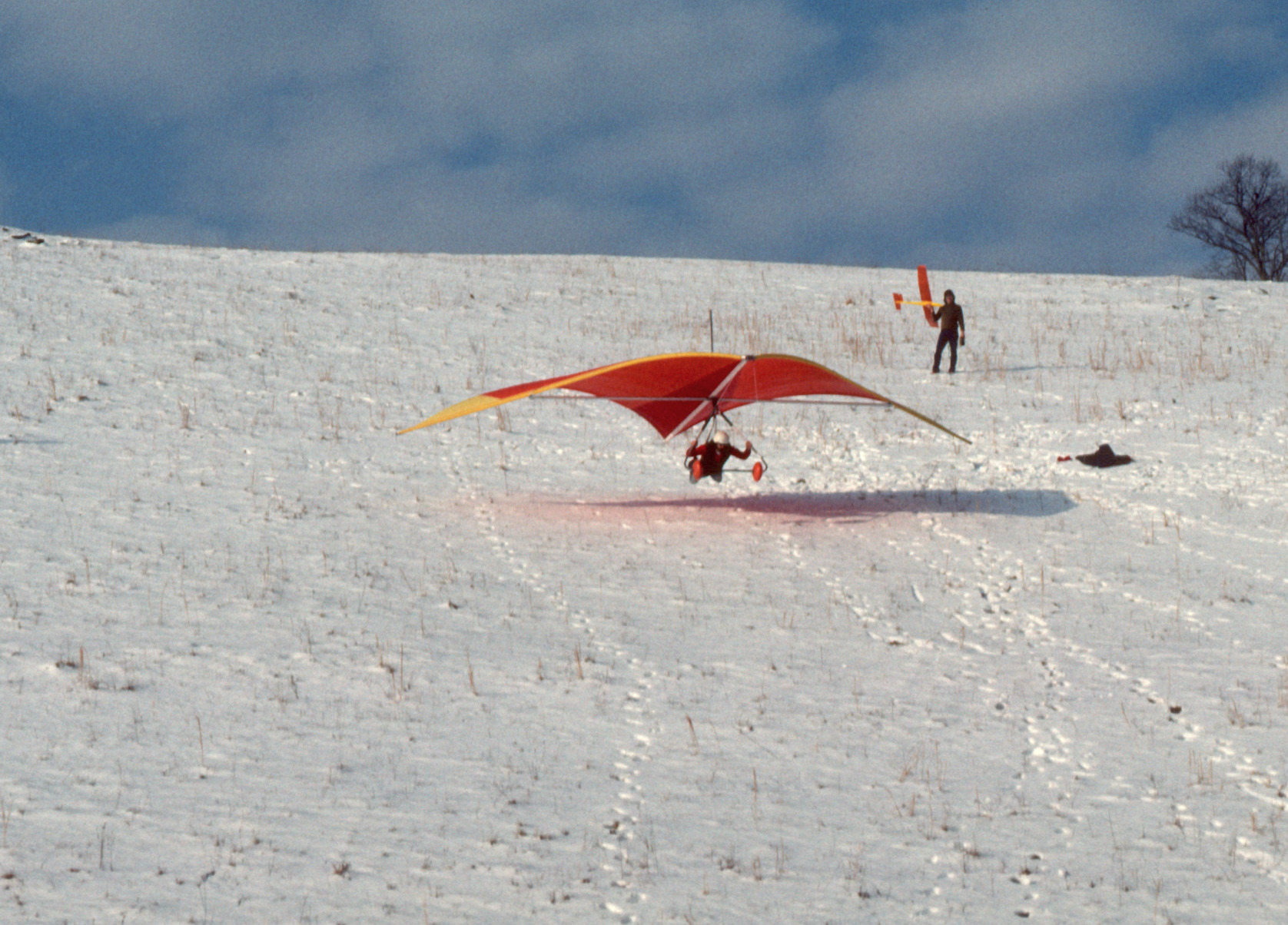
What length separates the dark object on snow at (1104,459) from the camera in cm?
1495

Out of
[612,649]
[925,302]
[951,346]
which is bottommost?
[612,649]

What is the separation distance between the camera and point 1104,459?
14984 millimetres

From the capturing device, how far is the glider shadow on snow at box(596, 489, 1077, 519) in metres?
13.2

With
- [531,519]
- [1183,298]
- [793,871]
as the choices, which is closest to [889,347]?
[1183,298]

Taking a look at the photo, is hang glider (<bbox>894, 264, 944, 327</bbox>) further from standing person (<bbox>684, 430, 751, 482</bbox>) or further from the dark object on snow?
standing person (<bbox>684, 430, 751, 482</bbox>)

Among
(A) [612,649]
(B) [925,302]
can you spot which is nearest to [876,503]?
(A) [612,649]

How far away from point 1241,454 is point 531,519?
9.83 m

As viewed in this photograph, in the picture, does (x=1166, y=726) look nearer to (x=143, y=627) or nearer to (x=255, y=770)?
(x=255, y=770)

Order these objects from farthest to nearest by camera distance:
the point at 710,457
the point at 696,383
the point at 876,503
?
1. the point at 876,503
2. the point at 696,383
3. the point at 710,457

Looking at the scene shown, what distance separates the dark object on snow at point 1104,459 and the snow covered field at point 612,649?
323mm

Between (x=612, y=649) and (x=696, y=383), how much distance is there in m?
4.86

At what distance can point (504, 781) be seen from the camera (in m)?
6.70

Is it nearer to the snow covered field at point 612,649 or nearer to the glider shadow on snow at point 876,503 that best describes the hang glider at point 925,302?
the snow covered field at point 612,649

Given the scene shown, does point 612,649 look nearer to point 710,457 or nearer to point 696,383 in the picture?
point 710,457
